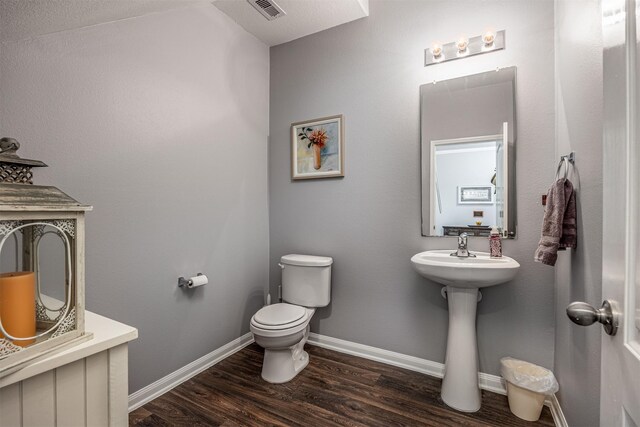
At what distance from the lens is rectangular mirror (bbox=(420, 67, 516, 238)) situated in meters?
1.77

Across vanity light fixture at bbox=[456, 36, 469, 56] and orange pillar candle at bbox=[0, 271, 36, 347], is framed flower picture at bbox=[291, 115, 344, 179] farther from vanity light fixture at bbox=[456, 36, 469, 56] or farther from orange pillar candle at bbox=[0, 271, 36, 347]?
orange pillar candle at bbox=[0, 271, 36, 347]

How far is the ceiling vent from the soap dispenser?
2051 millimetres

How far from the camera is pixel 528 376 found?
1.55 meters

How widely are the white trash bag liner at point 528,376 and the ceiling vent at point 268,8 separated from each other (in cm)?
269

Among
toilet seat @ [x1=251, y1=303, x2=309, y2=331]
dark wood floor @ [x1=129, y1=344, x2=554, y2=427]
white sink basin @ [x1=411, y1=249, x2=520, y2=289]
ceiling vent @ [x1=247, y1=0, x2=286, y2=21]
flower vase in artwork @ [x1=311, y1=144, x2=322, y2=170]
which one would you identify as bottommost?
dark wood floor @ [x1=129, y1=344, x2=554, y2=427]

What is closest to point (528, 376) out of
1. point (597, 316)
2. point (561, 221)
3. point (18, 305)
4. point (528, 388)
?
point (528, 388)

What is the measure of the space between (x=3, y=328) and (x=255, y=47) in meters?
2.47

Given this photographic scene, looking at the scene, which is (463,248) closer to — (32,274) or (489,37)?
(489,37)

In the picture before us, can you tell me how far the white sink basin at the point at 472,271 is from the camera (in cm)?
148

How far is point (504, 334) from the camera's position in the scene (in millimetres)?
1789

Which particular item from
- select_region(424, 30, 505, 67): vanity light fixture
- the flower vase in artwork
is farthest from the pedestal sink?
select_region(424, 30, 505, 67): vanity light fixture

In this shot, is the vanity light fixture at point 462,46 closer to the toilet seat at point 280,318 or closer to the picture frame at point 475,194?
the picture frame at point 475,194

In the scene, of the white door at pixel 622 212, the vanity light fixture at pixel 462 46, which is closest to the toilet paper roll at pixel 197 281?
the white door at pixel 622 212

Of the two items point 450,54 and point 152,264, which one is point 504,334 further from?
point 152,264
